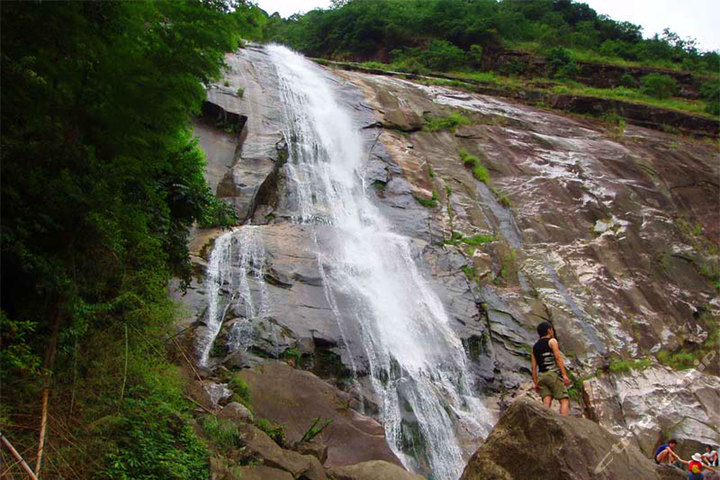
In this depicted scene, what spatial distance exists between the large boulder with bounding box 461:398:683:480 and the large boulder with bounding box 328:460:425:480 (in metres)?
0.90

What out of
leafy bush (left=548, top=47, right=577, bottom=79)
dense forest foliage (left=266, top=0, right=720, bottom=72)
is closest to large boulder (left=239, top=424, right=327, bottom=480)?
dense forest foliage (left=266, top=0, right=720, bottom=72)

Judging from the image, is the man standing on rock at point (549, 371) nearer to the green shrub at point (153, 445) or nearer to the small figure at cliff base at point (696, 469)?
the small figure at cliff base at point (696, 469)

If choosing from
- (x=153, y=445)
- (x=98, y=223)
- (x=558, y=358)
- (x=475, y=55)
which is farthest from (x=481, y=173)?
(x=475, y=55)

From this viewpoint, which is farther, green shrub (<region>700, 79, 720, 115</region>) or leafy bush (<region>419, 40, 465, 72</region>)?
leafy bush (<region>419, 40, 465, 72</region>)

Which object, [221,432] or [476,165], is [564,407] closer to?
[221,432]

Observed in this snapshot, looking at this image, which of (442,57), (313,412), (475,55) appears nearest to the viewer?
(313,412)

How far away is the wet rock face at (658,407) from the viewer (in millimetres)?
12492

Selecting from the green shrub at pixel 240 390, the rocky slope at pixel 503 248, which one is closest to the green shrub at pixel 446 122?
the rocky slope at pixel 503 248

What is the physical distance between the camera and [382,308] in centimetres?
1259

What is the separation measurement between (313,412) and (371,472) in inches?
72.0

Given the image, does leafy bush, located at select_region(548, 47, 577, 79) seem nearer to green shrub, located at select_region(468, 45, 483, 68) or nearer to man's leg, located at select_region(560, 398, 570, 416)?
green shrub, located at select_region(468, 45, 483, 68)

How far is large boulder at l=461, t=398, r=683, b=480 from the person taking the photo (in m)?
5.49

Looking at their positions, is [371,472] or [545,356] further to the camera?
[371,472]

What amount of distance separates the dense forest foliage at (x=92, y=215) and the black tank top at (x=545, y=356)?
3.92 meters
